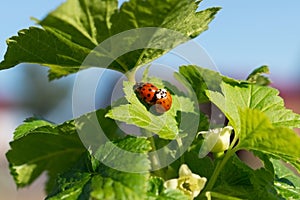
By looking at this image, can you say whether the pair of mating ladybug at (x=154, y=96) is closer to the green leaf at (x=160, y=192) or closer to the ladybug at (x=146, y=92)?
the ladybug at (x=146, y=92)

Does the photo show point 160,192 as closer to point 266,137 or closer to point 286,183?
point 266,137

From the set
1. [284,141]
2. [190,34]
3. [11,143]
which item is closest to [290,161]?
[284,141]

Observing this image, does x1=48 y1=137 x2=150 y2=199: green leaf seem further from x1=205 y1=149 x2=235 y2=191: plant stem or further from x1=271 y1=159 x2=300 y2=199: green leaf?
x1=271 y1=159 x2=300 y2=199: green leaf

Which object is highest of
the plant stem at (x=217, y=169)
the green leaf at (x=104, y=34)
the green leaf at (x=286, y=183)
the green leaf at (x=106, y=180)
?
the green leaf at (x=104, y=34)

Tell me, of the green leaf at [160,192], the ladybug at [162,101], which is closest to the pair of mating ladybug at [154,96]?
the ladybug at [162,101]

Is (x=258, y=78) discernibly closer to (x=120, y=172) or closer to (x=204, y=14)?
(x=204, y=14)

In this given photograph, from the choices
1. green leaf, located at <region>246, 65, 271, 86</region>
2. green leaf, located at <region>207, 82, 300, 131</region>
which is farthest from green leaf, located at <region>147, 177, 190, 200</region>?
green leaf, located at <region>246, 65, 271, 86</region>
